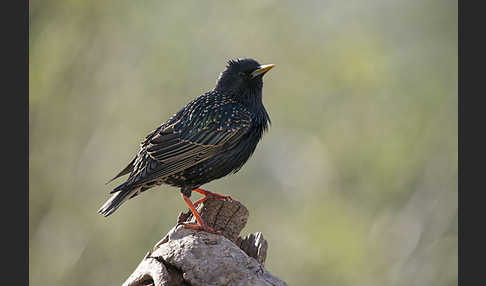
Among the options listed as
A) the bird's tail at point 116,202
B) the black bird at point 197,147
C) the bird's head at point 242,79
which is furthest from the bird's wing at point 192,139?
the bird's head at point 242,79

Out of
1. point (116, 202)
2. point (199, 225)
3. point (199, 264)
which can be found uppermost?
point (199, 225)

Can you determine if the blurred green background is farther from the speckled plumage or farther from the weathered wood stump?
the weathered wood stump

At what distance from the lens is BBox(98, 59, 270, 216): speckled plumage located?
22.4 feet

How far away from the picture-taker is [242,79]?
7520mm

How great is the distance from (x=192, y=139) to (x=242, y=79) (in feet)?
3.22

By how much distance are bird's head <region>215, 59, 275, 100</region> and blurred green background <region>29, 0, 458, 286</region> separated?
17.4ft

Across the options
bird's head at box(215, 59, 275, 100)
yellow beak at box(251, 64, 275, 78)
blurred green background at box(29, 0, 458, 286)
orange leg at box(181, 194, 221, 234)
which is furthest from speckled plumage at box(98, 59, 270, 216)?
blurred green background at box(29, 0, 458, 286)

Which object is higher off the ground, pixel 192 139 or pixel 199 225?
pixel 192 139

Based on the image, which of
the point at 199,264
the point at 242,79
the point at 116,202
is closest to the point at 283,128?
the point at 242,79

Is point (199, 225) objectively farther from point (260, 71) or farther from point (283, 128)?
point (283, 128)

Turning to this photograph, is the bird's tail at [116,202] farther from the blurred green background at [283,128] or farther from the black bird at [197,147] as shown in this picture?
the blurred green background at [283,128]

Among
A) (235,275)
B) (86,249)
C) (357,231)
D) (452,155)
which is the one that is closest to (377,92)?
(452,155)

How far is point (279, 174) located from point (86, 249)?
406 centimetres

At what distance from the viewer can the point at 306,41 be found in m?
Answer: 14.5
